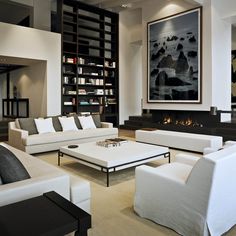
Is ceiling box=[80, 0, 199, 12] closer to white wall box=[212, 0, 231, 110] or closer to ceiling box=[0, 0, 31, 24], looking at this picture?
ceiling box=[0, 0, 31, 24]

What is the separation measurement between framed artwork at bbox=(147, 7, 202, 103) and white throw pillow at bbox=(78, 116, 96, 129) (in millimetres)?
2650

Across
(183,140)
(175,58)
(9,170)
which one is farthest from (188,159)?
(175,58)

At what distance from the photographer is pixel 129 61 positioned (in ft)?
31.4

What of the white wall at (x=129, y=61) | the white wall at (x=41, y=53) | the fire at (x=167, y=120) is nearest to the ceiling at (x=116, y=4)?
the white wall at (x=129, y=61)

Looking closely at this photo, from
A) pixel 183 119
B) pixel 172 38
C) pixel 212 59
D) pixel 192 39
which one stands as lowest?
pixel 183 119

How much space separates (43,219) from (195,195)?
3.98 ft

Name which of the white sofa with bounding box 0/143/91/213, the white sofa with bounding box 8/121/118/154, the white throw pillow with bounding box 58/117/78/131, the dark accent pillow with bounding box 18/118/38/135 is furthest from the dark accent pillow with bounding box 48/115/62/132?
the white sofa with bounding box 0/143/91/213

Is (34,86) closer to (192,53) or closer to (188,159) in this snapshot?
(192,53)

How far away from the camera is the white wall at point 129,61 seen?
9.29 meters

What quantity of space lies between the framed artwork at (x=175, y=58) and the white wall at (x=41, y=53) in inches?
118

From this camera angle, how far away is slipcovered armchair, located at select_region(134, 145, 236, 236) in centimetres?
188

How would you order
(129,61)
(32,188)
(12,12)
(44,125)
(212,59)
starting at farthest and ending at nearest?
(129,61), (12,12), (212,59), (44,125), (32,188)

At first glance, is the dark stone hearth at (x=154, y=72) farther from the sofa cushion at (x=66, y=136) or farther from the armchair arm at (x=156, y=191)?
the armchair arm at (x=156, y=191)

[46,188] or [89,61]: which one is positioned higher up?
[89,61]
